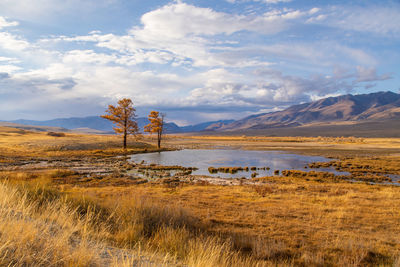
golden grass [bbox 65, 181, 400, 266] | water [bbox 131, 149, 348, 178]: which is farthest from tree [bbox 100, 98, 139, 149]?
golden grass [bbox 65, 181, 400, 266]

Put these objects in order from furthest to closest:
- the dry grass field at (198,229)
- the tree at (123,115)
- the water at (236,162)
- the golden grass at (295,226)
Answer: the tree at (123,115)
the water at (236,162)
the golden grass at (295,226)
the dry grass field at (198,229)

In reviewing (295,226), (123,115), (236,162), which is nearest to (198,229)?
(295,226)

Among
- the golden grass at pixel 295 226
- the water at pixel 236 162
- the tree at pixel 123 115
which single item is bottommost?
the water at pixel 236 162

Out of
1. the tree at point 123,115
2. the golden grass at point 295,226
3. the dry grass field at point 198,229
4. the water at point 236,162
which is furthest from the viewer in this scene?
the tree at point 123,115

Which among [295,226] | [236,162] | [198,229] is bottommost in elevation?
[236,162]

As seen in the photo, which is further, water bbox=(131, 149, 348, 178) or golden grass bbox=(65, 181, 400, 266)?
water bbox=(131, 149, 348, 178)

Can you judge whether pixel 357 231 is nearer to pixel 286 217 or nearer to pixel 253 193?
pixel 286 217

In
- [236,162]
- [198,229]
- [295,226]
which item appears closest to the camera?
[198,229]

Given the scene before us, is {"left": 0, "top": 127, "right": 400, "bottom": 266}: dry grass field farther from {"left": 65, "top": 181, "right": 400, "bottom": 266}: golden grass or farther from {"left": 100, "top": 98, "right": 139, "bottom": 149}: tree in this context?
{"left": 100, "top": 98, "right": 139, "bottom": 149}: tree

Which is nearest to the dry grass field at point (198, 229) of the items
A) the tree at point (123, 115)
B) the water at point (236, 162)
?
the water at point (236, 162)

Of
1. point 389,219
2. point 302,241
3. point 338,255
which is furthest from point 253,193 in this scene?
point 338,255

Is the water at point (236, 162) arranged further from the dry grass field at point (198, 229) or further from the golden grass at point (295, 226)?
the dry grass field at point (198, 229)

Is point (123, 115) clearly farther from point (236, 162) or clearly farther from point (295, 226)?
point (295, 226)

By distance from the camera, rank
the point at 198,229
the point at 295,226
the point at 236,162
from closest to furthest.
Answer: the point at 198,229 → the point at 295,226 → the point at 236,162
